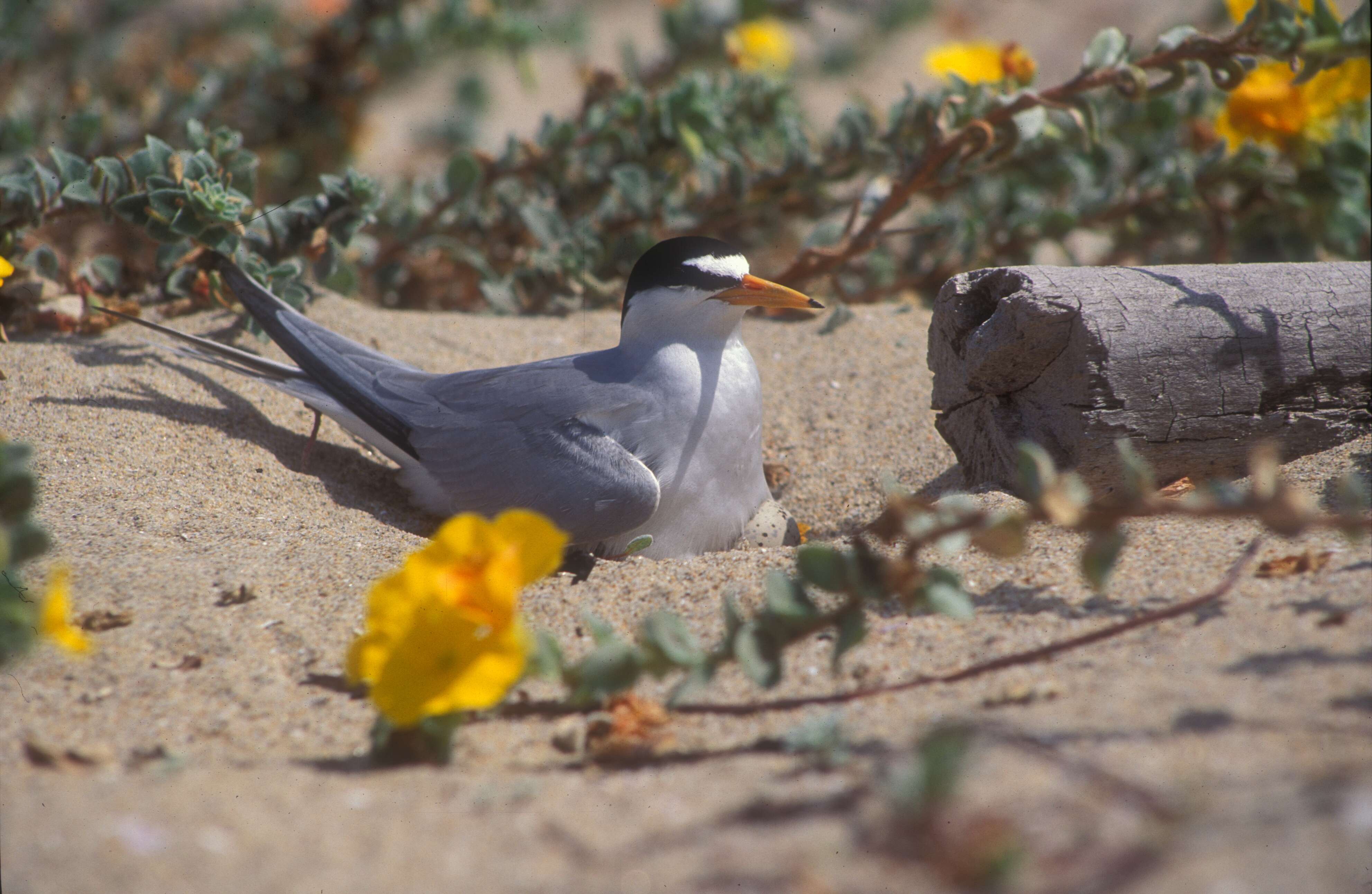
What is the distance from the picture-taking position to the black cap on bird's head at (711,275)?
3.07 metres

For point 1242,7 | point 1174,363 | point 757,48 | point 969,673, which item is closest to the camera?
point 969,673

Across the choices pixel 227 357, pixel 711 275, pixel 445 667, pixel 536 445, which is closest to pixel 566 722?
pixel 445 667

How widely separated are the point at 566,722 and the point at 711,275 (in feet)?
5.40

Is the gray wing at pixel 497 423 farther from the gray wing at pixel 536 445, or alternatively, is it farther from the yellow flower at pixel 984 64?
the yellow flower at pixel 984 64

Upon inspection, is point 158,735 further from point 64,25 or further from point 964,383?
point 64,25

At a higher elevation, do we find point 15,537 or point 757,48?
point 757,48

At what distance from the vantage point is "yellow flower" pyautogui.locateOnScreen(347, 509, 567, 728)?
154 cm

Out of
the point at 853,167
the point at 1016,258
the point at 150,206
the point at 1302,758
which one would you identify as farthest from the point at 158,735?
the point at 1016,258

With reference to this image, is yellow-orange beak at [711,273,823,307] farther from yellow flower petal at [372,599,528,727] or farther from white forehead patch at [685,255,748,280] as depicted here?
yellow flower petal at [372,599,528,727]

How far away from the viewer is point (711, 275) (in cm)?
306

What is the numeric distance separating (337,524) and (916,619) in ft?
5.30

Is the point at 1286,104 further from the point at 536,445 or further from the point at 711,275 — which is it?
the point at 536,445

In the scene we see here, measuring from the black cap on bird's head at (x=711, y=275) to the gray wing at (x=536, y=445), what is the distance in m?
0.33

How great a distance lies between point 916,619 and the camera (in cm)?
201
